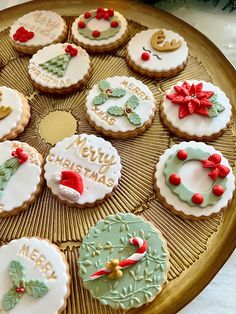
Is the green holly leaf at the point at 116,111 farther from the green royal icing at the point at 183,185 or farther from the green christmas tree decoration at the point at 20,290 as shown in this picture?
the green christmas tree decoration at the point at 20,290

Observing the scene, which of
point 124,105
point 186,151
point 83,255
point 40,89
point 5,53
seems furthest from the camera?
point 5,53

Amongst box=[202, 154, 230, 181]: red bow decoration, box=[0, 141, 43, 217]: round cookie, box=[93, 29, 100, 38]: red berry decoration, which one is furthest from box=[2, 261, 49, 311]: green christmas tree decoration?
box=[93, 29, 100, 38]: red berry decoration

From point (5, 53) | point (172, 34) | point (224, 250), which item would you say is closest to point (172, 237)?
point (224, 250)

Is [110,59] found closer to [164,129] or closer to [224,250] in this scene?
[164,129]

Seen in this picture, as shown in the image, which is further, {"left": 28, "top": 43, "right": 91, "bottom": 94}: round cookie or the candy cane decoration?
{"left": 28, "top": 43, "right": 91, "bottom": 94}: round cookie

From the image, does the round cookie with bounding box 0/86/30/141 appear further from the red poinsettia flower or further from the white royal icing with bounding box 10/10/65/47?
the red poinsettia flower

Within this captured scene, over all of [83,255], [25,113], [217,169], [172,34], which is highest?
[172,34]

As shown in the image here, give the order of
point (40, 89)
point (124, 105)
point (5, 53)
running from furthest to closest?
point (5, 53) → point (40, 89) → point (124, 105)
